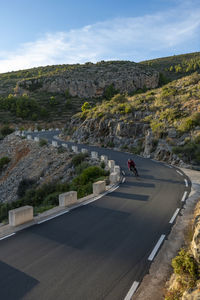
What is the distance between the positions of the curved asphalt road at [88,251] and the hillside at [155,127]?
13.1 metres

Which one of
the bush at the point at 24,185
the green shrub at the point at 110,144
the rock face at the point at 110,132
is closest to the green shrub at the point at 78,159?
the bush at the point at 24,185

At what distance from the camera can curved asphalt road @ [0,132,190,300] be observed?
4.77m

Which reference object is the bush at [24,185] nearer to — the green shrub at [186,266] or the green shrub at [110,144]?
the green shrub at [110,144]

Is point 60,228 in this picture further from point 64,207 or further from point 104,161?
point 104,161

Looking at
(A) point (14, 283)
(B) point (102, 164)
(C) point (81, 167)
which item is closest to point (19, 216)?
(A) point (14, 283)

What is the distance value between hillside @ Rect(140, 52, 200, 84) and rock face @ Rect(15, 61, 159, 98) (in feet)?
21.2

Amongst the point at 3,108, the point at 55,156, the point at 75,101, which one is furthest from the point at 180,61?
the point at 55,156

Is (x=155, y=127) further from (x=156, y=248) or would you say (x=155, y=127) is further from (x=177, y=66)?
(x=177, y=66)

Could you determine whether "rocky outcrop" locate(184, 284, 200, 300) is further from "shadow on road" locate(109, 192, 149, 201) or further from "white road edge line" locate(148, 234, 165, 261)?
"shadow on road" locate(109, 192, 149, 201)

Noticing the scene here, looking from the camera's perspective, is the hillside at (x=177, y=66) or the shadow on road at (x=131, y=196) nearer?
the shadow on road at (x=131, y=196)

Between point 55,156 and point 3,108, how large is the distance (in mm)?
46605

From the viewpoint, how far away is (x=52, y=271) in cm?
534

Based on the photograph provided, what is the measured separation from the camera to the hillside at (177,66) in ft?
256

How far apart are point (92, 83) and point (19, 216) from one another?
3161 inches
